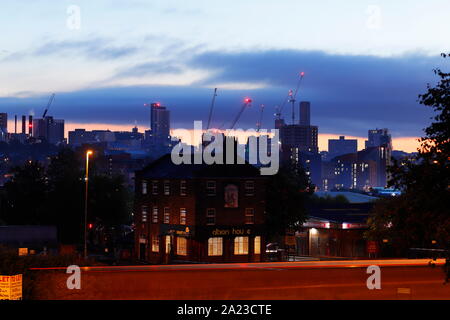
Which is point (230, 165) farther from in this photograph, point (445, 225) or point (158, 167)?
point (445, 225)

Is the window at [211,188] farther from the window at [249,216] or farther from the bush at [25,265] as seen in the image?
the bush at [25,265]

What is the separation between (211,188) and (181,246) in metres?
6.82

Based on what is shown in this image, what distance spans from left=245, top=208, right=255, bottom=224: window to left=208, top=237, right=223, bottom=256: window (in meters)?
3.80

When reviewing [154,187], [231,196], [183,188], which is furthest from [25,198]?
[231,196]

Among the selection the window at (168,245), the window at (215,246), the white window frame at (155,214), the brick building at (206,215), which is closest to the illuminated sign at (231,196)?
the brick building at (206,215)

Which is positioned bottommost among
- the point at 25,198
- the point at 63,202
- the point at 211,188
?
the point at 63,202

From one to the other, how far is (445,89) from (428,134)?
Result: 1.65m

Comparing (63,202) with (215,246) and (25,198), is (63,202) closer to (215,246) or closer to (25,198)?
(25,198)

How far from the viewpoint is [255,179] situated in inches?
2997

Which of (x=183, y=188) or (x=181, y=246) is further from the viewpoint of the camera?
(x=183, y=188)

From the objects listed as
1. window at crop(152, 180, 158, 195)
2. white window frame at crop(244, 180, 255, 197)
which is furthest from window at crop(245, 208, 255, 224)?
window at crop(152, 180, 158, 195)

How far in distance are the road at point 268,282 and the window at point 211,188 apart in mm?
26273

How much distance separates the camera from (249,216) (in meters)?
75.7
